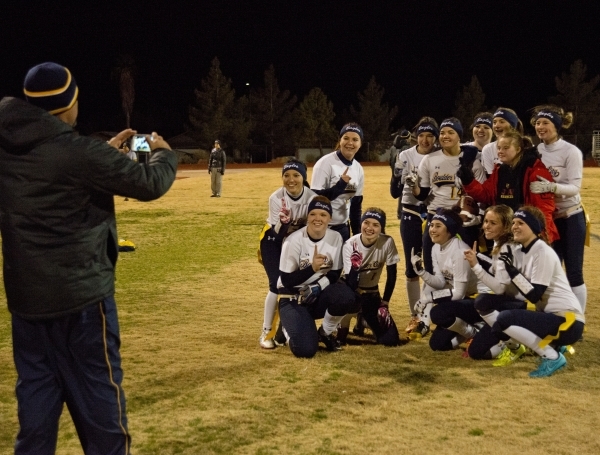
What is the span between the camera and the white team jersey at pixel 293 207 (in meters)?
6.65

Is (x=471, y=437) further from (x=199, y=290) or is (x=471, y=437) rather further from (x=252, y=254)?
(x=252, y=254)

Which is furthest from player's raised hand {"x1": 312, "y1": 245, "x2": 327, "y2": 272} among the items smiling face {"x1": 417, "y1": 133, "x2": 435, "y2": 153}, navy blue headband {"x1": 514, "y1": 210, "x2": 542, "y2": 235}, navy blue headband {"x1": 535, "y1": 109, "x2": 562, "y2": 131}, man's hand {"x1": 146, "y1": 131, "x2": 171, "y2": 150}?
man's hand {"x1": 146, "y1": 131, "x2": 171, "y2": 150}

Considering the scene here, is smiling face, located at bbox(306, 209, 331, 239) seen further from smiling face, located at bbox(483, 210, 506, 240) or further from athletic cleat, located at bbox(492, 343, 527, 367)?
athletic cleat, located at bbox(492, 343, 527, 367)

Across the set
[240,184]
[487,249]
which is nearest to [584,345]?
[487,249]

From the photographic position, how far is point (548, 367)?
548 cm

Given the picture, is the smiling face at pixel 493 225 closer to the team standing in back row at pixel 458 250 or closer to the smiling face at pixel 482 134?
the team standing in back row at pixel 458 250

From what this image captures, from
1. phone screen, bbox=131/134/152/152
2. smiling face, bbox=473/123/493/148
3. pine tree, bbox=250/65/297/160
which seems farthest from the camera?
pine tree, bbox=250/65/297/160

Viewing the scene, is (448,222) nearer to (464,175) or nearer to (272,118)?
(464,175)

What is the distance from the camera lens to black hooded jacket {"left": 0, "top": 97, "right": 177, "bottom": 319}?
3.09m

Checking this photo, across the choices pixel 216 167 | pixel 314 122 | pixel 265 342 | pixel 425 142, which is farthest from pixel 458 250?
pixel 314 122

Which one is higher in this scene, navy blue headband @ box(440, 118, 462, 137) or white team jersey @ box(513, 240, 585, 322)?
navy blue headband @ box(440, 118, 462, 137)

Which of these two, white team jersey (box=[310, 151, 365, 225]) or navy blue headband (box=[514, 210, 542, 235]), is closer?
navy blue headband (box=[514, 210, 542, 235])

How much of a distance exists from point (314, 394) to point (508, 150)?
269 cm

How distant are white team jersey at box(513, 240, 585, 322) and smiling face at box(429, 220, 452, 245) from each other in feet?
2.56
